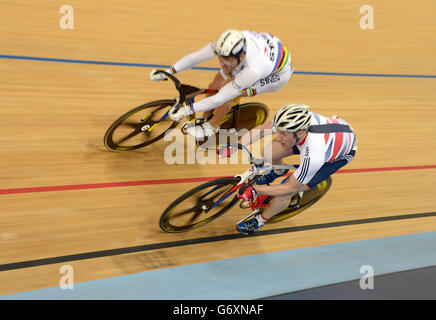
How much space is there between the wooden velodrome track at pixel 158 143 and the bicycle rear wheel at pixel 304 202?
4.9 inches

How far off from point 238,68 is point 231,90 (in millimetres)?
162

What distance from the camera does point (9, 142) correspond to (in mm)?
3148

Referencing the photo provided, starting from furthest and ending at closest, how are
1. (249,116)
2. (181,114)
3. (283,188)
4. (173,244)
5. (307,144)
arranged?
(249,116), (173,244), (181,114), (283,188), (307,144)

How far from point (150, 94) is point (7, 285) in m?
1.93

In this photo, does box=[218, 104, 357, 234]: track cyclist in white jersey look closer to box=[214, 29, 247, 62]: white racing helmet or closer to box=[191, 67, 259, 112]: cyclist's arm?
box=[191, 67, 259, 112]: cyclist's arm

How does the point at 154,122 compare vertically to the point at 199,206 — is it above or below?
above

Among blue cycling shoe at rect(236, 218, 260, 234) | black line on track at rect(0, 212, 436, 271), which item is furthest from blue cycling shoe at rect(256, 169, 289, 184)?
black line on track at rect(0, 212, 436, 271)

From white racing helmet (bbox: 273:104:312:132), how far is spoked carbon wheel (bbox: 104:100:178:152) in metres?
0.87

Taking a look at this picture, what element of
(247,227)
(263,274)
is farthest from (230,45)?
(263,274)

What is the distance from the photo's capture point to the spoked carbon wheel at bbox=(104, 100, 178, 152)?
3168mm

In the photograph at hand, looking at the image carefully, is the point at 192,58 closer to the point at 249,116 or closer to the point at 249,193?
the point at 249,116

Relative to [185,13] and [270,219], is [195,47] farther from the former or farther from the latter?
[270,219]

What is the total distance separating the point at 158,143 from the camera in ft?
11.8

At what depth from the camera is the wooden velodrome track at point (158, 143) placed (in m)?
2.89
